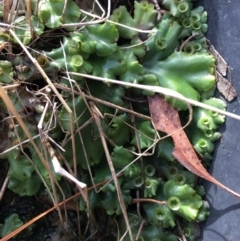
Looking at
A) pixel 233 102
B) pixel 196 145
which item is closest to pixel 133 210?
pixel 196 145

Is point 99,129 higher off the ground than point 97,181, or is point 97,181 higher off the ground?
point 99,129

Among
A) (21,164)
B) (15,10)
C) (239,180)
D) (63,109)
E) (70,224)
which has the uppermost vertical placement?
(15,10)

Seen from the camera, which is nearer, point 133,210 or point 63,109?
point 63,109

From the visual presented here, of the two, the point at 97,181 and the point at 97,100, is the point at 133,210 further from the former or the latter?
the point at 97,100
